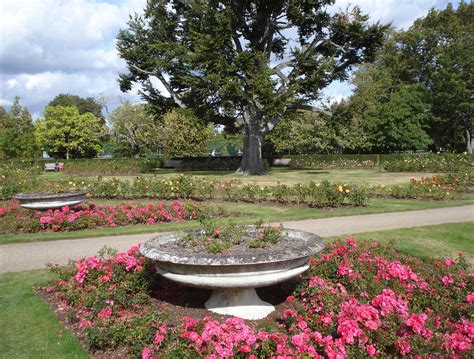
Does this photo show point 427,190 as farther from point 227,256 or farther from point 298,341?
point 298,341

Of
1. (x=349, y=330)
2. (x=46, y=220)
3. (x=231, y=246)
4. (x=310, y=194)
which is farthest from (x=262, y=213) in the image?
(x=349, y=330)

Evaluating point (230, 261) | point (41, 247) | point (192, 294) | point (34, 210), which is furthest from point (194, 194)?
point (230, 261)

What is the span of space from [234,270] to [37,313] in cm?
246

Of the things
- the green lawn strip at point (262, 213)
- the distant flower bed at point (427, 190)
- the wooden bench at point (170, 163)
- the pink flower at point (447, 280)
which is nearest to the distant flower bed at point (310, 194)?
the green lawn strip at point (262, 213)

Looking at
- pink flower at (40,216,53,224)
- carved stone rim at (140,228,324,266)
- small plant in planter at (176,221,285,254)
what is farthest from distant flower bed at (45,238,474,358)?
pink flower at (40,216,53,224)

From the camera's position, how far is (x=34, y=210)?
1048 centimetres

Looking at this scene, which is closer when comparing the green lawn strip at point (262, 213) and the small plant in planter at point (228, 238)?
the small plant in planter at point (228, 238)

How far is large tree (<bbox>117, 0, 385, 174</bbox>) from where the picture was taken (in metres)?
25.0

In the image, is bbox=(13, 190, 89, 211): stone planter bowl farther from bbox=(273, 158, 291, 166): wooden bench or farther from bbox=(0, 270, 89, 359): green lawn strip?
bbox=(273, 158, 291, 166): wooden bench

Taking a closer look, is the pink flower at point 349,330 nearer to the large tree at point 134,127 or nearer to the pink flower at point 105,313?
the pink flower at point 105,313

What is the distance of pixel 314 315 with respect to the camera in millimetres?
4172

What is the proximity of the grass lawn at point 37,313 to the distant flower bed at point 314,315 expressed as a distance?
0.21 m

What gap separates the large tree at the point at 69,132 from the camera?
4938 centimetres

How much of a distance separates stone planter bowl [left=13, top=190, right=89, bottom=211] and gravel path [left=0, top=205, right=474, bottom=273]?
1.62 m
